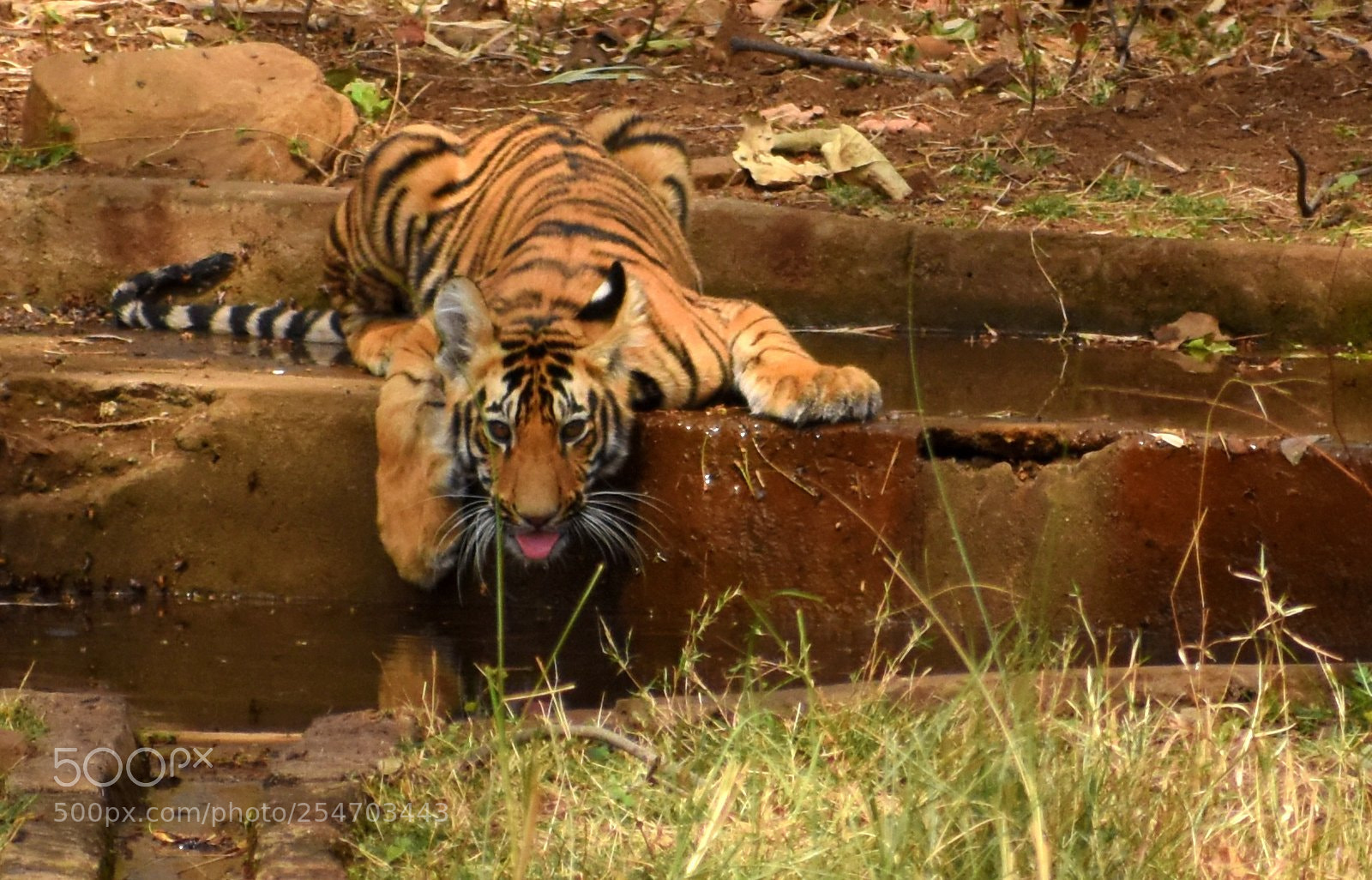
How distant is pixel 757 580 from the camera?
449cm

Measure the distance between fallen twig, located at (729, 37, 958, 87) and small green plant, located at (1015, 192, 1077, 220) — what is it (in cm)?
168

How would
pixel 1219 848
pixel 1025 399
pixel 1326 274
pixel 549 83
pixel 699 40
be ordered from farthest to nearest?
pixel 699 40, pixel 549 83, pixel 1326 274, pixel 1025 399, pixel 1219 848

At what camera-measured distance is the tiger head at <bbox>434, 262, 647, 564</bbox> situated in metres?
4.23

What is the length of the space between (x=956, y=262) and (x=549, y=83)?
2733mm

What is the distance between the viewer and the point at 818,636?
4.45 metres

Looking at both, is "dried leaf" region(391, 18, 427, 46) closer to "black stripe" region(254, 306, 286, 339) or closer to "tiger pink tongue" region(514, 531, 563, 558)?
"black stripe" region(254, 306, 286, 339)

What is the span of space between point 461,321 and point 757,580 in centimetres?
97

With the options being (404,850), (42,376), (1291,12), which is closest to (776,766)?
(404,850)

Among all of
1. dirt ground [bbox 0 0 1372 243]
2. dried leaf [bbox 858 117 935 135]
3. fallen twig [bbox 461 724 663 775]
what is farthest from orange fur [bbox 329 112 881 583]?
dried leaf [bbox 858 117 935 135]

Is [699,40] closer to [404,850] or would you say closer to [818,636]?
[818,636]

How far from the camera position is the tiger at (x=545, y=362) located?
4.32 meters

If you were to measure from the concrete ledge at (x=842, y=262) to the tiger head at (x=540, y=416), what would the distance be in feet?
5.97

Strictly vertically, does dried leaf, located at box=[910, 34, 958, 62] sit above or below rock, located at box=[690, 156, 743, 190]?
above

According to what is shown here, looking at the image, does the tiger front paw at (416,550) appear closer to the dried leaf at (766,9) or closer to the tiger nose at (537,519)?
the tiger nose at (537,519)
